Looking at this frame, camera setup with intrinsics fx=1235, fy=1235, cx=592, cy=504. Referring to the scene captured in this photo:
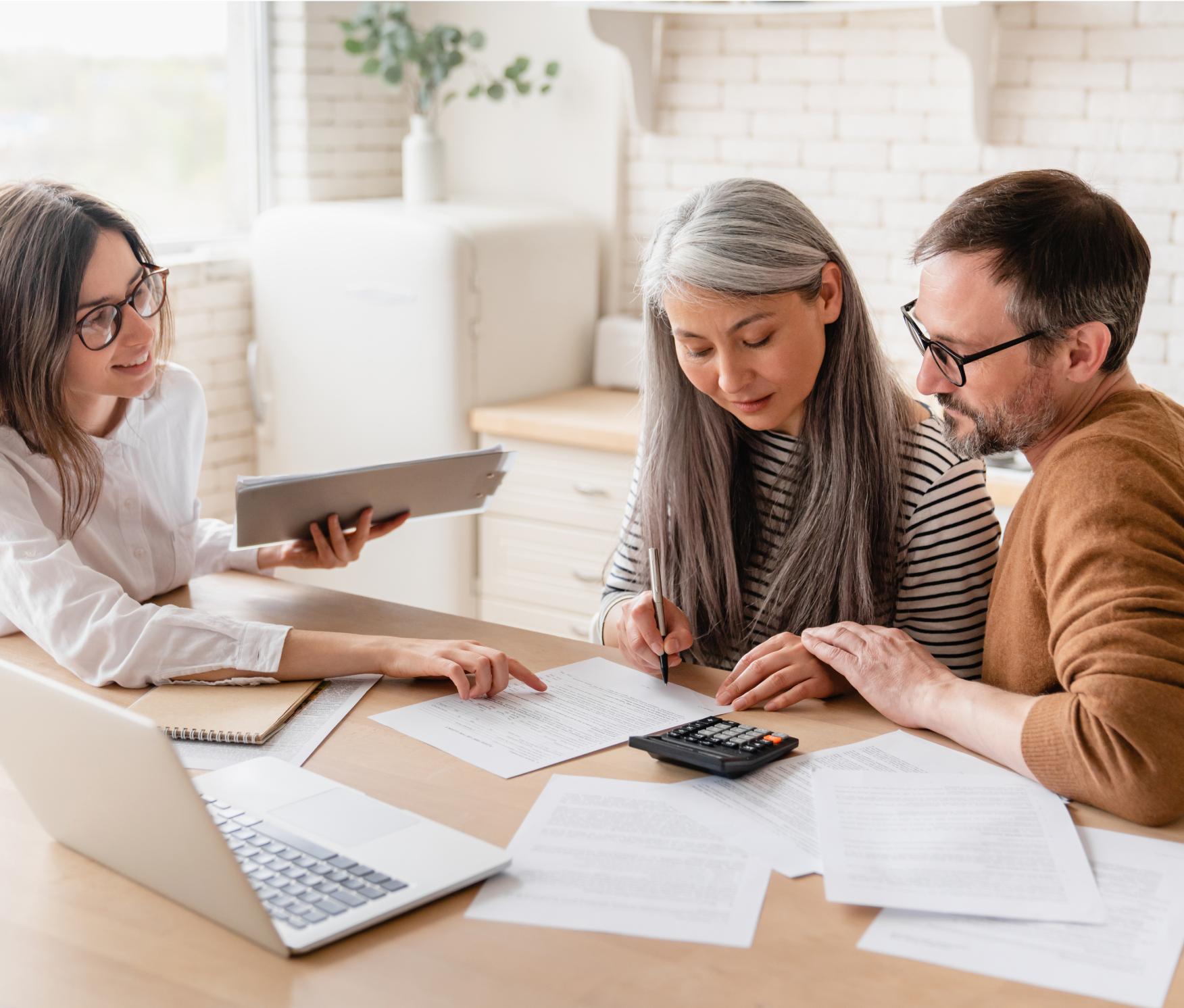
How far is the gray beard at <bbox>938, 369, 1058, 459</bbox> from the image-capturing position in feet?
4.76

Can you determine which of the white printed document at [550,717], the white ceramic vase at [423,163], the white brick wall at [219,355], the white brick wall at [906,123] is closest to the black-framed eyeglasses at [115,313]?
the white printed document at [550,717]

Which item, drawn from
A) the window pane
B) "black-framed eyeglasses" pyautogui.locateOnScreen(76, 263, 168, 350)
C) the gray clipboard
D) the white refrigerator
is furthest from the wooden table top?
the window pane

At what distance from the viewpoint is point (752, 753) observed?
1.39 m

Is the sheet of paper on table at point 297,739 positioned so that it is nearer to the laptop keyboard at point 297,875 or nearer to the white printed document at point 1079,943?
the laptop keyboard at point 297,875

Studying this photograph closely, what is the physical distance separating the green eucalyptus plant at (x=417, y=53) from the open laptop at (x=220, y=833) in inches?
110

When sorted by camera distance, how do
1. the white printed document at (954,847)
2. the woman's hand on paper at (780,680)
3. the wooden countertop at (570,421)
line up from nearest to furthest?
1. the white printed document at (954,847)
2. the woman's hand on paper at (780,680)
3. the wooden countertop at (570,421)

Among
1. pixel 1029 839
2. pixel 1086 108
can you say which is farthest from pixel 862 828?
pixel 1086 108

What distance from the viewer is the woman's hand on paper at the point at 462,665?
5.28 ft

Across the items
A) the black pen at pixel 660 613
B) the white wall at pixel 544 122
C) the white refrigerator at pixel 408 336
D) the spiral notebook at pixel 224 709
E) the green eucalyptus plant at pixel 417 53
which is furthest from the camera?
the white wall at pixel 544 122

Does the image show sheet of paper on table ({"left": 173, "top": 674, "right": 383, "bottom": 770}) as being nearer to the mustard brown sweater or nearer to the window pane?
the mustard brown sweater

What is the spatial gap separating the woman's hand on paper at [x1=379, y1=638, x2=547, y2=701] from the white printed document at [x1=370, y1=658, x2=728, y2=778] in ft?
0.06

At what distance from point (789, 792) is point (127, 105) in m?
3.05

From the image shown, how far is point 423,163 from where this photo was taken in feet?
12.4

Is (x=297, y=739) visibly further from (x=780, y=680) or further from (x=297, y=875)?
(x=780, y=680)
